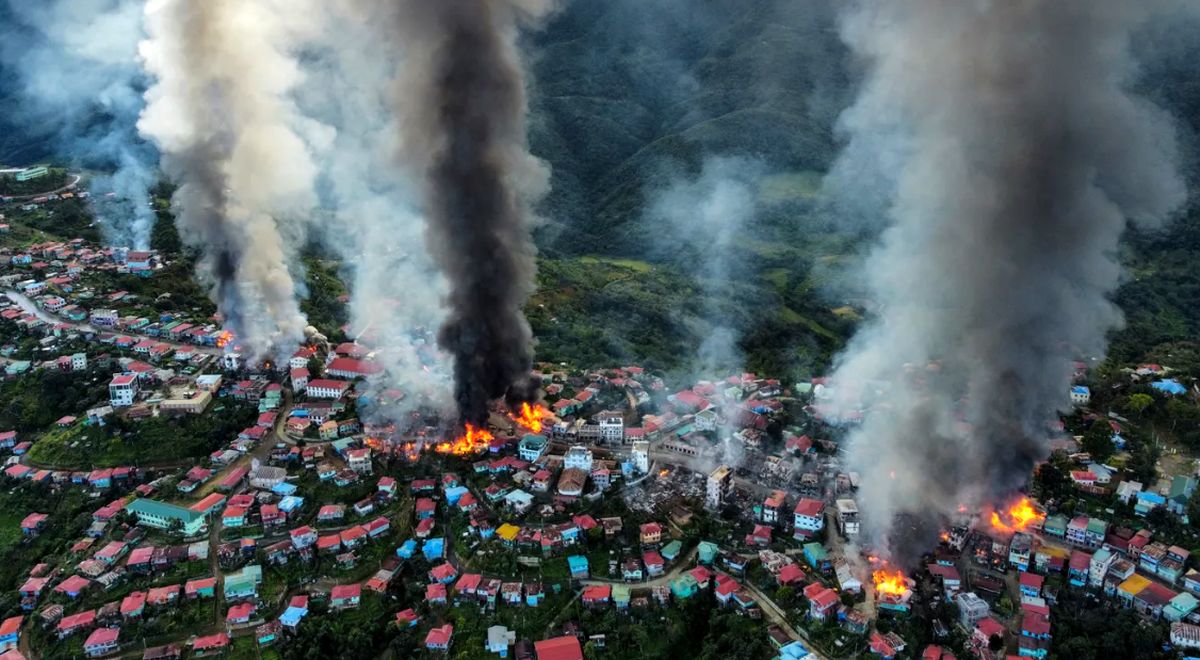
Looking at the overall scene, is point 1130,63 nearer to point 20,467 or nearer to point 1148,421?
point 1148,421

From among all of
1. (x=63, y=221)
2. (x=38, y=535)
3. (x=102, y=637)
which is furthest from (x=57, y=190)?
(x=102, y=637)

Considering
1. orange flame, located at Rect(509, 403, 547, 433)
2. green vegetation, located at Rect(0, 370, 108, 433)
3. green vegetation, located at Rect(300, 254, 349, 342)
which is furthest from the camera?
green vegetation, located at Rect(300, 254, 349, 342)

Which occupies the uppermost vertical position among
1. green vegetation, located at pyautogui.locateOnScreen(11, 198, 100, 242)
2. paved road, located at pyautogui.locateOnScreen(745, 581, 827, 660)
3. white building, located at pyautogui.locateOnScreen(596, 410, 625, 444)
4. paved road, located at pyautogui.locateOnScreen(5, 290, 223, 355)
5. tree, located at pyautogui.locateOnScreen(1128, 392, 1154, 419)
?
green vegetation, located at pyautogui.locateOnScreen(11, 198, 100, 242)

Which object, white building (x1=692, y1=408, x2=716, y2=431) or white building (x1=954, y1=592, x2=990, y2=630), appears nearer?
white building (x1=954, y1=592, x2=990, y2=630)

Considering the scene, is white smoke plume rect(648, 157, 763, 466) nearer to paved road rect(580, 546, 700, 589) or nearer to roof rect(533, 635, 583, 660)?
paved road rect(580, 546, 700, 589)

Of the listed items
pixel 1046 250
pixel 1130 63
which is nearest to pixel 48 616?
pixel 1046 250

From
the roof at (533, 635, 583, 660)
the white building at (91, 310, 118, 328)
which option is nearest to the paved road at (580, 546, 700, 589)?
the roof at (533, 635, 583, 660)
